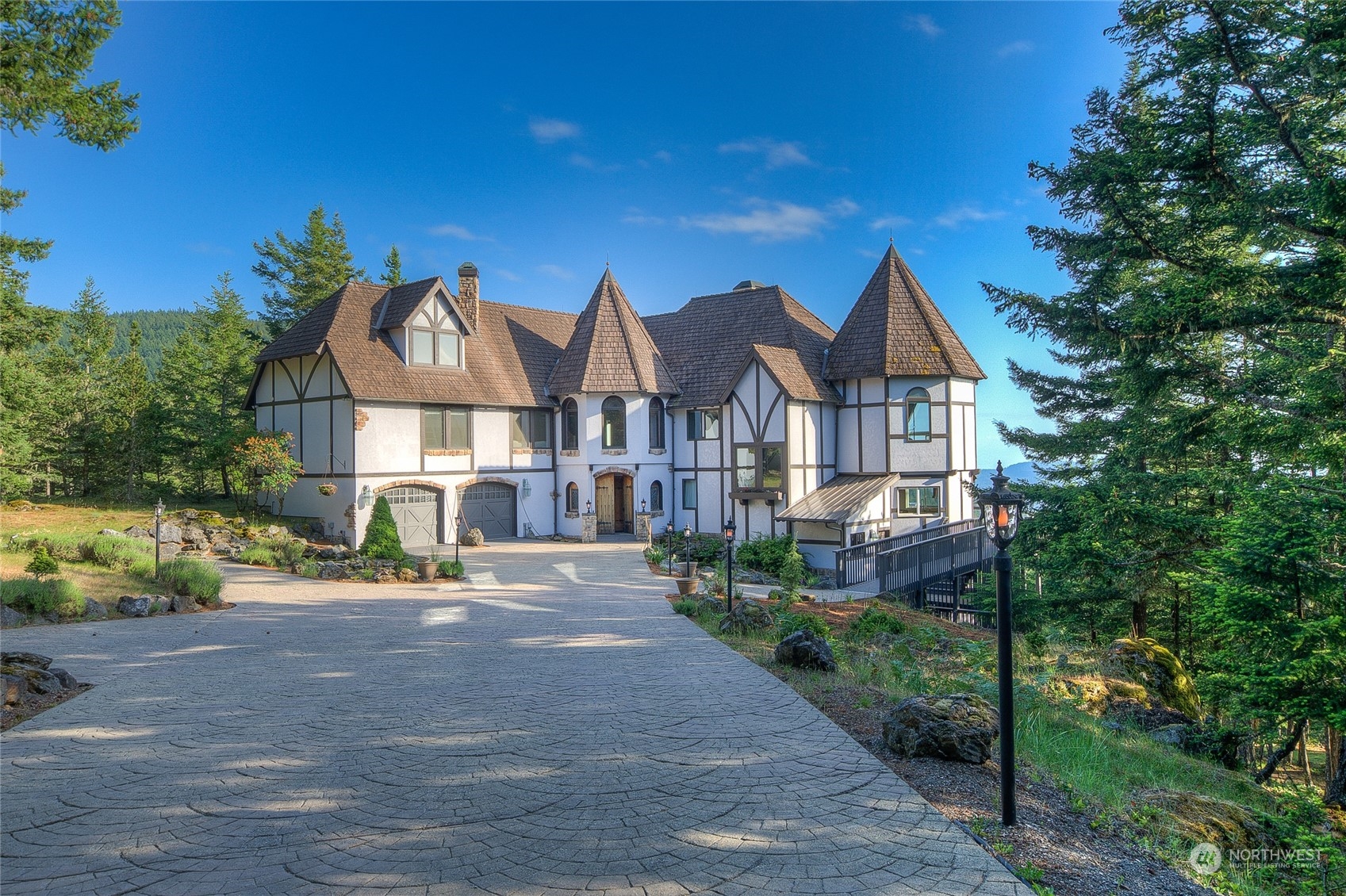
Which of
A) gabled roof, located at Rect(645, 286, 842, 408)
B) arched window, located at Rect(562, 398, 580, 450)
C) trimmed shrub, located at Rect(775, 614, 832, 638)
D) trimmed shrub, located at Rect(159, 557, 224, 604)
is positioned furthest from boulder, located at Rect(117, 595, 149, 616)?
gabled roof, located at Rect(645, 286, 842, 408)

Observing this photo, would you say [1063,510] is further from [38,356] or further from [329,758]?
[38,356]

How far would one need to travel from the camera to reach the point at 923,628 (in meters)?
12.7

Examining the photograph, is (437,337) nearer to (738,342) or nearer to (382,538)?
(382,538)

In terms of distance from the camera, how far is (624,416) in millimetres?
27734

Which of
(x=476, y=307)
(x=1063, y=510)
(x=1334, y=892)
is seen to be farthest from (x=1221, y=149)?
(x=476, y=307)

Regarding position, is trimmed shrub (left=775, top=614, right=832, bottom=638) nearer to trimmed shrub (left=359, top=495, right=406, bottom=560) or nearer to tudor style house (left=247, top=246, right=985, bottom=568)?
tudor style house (left=247, top=246, right=985, bottom=568)

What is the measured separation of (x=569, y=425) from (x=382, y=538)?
10.3 m

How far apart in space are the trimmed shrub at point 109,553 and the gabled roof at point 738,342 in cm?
1757

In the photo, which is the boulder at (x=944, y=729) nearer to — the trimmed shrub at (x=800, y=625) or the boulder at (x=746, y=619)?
the trimmed shrub at (x=800, y=625)

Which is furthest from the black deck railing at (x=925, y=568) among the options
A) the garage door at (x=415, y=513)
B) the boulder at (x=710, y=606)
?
the garage door at (x=415, y=513)

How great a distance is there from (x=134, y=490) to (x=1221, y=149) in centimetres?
3564

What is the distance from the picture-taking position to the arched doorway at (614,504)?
28.5m

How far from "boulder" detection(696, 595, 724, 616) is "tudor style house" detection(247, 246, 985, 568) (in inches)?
390

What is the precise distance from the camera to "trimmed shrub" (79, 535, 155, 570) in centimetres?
1548
